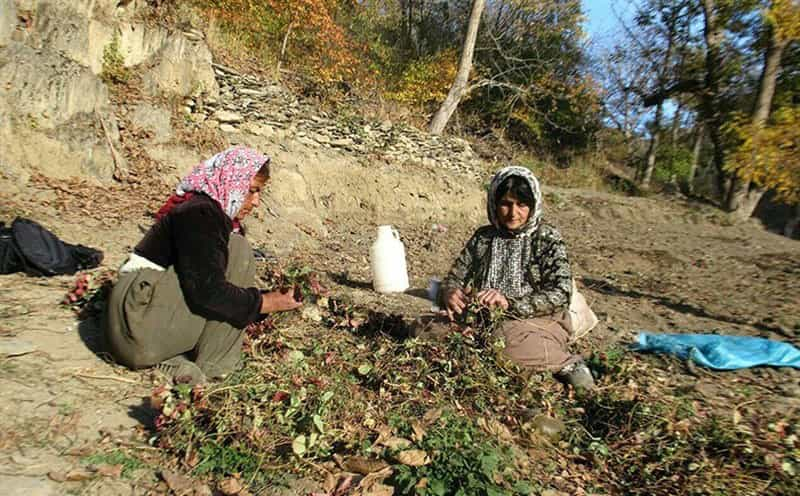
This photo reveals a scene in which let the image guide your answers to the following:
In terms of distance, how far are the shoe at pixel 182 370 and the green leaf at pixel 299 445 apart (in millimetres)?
654

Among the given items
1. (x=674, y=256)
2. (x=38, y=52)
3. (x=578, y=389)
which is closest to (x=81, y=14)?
(x=38, y=52)

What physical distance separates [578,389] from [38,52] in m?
6.18

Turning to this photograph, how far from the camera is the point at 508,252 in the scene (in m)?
3.09

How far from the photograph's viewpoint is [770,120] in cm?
459

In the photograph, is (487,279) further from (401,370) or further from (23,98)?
(23,98)

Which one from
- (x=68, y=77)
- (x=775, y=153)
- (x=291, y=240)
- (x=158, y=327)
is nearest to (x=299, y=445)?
(x=158, y=327)

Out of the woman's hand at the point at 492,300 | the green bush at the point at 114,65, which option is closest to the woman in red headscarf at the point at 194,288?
the woman's hand at the point at 492,300

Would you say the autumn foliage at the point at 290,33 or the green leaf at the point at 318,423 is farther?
the autumn foliage at the point at 290,33

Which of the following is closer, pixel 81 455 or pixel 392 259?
pixel 81 455

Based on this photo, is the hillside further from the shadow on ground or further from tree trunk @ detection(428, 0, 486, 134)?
tree trunk @ detection(428, 0, 486, 134)

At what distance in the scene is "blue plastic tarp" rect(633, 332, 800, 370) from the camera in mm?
3246

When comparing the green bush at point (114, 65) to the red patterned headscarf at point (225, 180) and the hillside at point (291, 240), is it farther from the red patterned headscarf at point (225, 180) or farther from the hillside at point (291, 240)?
the red patterned headscarf at point (225, 180)

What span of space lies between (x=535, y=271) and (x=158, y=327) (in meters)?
2.01

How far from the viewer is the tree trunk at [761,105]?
886 centimetres
